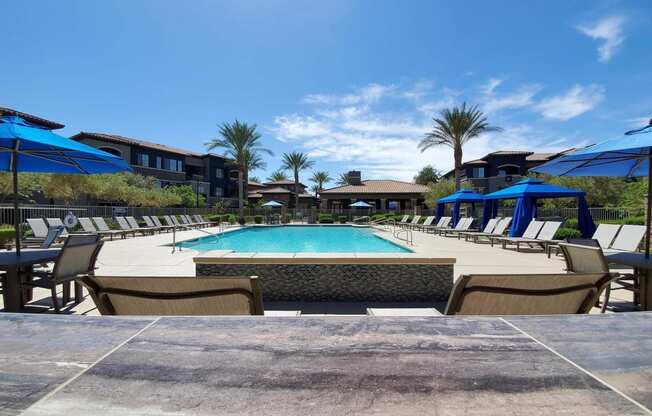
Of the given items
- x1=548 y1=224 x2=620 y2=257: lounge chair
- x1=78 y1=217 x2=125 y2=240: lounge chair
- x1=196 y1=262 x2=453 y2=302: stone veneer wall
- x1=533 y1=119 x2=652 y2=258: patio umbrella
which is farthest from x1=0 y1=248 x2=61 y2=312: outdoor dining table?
x1=548 y1=224 x2=620 y2=257: lounge chair

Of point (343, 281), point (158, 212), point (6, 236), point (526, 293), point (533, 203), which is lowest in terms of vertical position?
point (343, 281)

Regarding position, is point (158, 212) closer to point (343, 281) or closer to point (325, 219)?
point (325, 219)

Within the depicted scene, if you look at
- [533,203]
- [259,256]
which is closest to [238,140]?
[533,203]

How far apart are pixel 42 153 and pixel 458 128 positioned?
28.5 metres

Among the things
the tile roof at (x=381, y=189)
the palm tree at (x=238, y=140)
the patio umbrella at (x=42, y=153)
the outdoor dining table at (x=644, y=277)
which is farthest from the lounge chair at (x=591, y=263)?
the tile roof at (x=381, y=189)

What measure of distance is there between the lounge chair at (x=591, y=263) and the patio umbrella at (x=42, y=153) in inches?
279

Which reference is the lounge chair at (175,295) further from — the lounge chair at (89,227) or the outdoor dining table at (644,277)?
the lounge chair at (89,227)

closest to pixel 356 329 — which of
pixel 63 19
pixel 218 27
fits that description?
pixel 218 27

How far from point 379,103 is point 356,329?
22717mm

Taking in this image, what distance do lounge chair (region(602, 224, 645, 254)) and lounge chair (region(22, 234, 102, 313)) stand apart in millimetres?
9944

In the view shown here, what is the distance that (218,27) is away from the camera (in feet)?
40.2

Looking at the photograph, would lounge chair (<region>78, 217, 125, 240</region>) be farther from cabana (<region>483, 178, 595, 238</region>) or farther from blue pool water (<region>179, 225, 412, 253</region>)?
cabana (<region>483, 178, 595, 238</region>)

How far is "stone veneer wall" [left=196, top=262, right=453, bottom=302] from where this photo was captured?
5246mm

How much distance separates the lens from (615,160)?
5.98m
